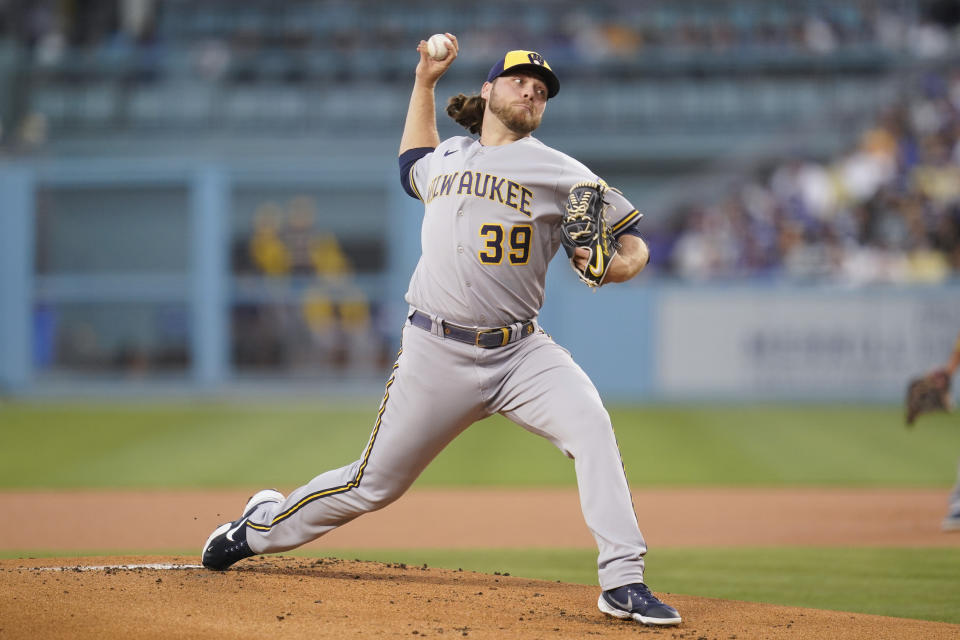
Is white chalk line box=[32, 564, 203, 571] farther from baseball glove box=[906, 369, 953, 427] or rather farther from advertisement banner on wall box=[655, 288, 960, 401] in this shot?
advertisement banner on wall box=[655, 288, 960, 401]

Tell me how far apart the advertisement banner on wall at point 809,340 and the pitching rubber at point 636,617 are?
10930 millimetres

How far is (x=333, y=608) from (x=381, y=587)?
426 millimetres

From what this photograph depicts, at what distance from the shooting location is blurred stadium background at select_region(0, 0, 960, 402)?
1494 centimetres

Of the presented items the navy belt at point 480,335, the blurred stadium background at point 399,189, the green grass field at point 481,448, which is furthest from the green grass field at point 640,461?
the navy belt at point 480,335

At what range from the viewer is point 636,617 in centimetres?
409

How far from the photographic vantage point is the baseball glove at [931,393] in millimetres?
6672

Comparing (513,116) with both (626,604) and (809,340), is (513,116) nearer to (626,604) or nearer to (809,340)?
(626,604)

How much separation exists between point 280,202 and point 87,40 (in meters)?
7.66

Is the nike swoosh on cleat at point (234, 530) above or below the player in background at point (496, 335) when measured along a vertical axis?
below

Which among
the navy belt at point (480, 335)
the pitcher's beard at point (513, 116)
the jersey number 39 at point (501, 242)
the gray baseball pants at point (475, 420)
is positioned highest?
the pitcher's beard at point (513, 116)

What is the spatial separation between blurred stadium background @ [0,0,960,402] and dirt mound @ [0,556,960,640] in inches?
407

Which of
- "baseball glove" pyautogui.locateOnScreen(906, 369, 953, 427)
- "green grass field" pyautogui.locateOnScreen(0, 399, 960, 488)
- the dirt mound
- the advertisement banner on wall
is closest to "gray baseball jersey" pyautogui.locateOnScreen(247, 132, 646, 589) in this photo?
the dirt mound

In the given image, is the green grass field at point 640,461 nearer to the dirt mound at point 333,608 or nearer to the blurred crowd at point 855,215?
the dirt mound at point 333,608

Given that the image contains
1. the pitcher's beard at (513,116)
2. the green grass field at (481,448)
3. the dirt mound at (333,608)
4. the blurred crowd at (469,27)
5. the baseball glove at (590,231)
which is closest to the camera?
the dirt mound at (333,608)
